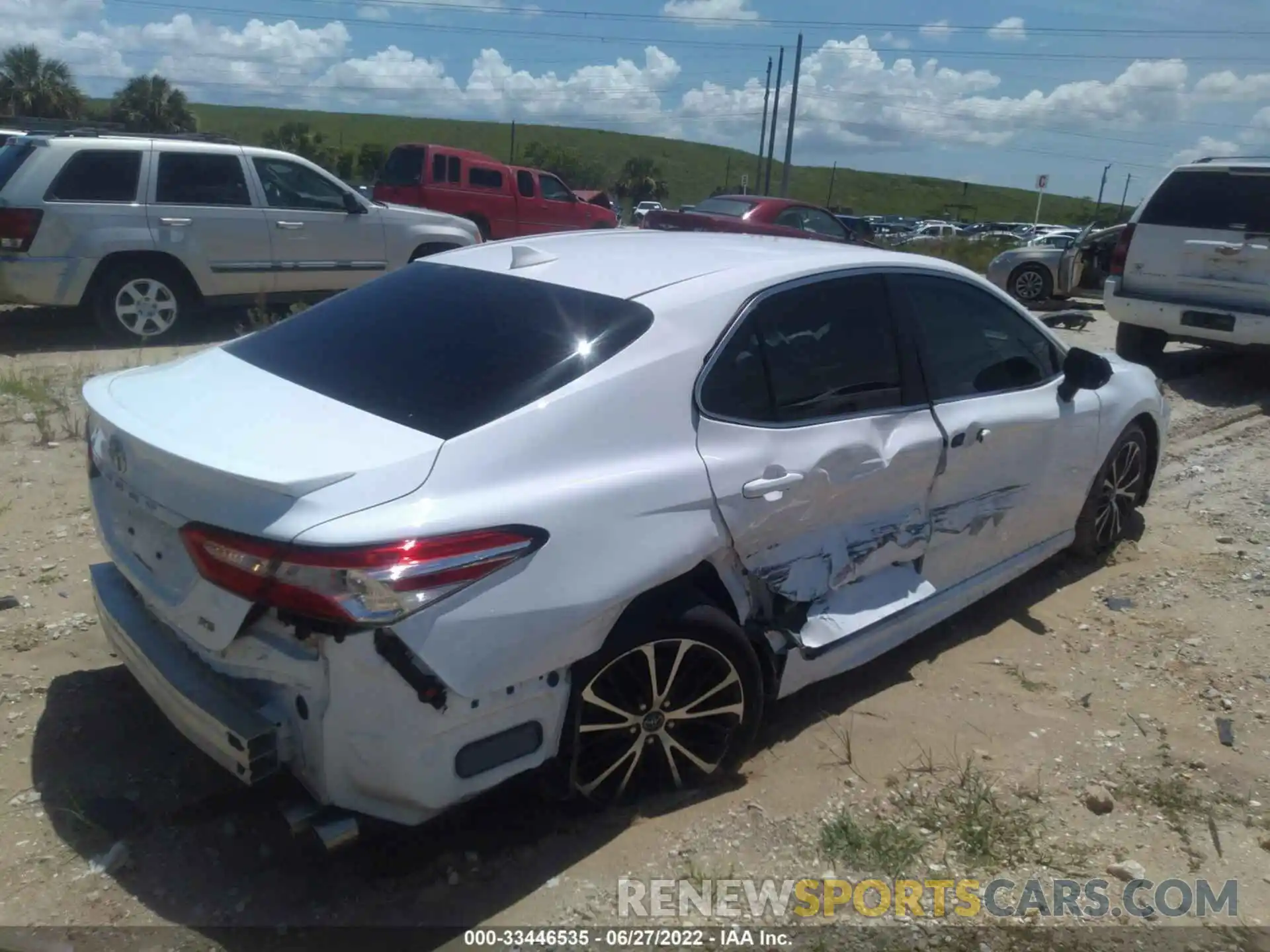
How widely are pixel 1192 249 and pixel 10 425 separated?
9172mm

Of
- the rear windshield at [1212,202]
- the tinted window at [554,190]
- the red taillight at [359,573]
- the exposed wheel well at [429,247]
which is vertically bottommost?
the exposed wheel well at [429,247]

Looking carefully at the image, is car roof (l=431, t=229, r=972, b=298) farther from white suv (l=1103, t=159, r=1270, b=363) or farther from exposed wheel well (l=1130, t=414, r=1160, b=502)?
white suv (l=1103, t=159, r=1270, b=363)

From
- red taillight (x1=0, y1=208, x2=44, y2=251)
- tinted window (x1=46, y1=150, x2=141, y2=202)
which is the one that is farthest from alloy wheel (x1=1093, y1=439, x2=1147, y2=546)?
red taillight (x1=0, y1=208, x2=44, y2=251)

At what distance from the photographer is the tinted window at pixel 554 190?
1919 centimetres

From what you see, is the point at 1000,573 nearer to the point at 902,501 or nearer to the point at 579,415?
the point at 902,501

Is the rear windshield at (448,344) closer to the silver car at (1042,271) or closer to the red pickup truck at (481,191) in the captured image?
the silver car at (1042,271)

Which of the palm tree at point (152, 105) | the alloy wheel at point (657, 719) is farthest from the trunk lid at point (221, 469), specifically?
the palm tree at point (152, 105)

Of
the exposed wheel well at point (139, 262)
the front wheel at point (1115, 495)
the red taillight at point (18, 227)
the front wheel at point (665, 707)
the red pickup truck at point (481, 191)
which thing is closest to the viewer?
the front wheel at point (665, 707)

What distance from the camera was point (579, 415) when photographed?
2.78 metres

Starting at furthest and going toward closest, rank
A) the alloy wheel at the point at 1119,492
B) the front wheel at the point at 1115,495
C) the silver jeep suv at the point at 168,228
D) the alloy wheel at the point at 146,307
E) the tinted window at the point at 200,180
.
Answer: the tinted window at the point at 200,180 → the alloy wheel at the point at 146,307 → the silver jeep suv at the point at 168,228 → the alloy wheel at the point at 1119,492 → the front wheel at the point at 1115,495

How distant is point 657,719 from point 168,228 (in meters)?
8.19

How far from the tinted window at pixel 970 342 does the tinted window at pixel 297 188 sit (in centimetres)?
791

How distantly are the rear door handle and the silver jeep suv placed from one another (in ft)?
25.6

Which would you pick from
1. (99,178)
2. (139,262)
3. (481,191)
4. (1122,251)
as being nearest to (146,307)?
(139,262)
